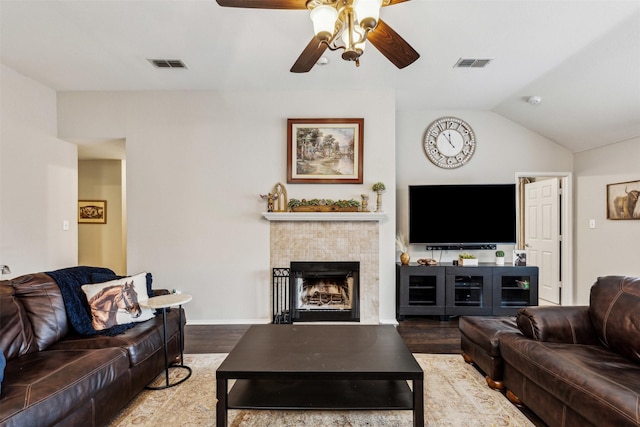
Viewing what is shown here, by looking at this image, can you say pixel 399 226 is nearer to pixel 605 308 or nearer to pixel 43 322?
pixel 605 308

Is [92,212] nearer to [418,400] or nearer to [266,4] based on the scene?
[266,4]

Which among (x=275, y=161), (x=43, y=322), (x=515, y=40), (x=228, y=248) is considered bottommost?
(x=43, y=322)

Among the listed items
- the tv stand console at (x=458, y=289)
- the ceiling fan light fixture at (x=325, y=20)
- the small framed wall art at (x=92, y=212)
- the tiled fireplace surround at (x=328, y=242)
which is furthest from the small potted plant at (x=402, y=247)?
the small framed wall art at (x=92, y=212)

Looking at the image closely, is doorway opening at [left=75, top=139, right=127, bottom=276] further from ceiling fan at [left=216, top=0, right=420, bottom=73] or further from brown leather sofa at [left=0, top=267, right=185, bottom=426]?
ceiling fan at [left=216, top=0, right=420, bottom=73]

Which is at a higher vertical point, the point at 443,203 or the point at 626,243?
the point at 443,203

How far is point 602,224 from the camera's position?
4012 millimetres

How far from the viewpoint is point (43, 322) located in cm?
200

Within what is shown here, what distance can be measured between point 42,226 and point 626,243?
7062 mm

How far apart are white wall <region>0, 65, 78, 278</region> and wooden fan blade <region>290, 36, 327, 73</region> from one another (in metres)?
3.39

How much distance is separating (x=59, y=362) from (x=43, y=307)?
23.2 inches

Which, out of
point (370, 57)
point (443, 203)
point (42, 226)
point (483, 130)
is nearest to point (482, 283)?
point (443, 203)

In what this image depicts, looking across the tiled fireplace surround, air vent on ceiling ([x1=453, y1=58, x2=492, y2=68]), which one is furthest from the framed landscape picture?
air vent on ceiling ([x1=453, y1=58, x2=492, y2=68])

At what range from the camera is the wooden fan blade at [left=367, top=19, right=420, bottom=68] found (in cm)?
175

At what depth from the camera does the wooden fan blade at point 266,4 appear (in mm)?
1603
